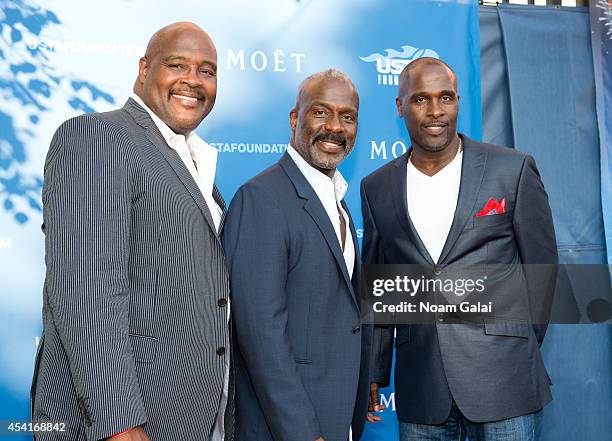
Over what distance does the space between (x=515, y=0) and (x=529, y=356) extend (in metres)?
2.73

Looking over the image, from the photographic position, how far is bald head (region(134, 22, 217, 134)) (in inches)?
80.2

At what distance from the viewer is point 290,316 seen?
2.05m

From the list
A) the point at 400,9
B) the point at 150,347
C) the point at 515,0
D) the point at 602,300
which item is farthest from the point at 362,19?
the point at 150,347

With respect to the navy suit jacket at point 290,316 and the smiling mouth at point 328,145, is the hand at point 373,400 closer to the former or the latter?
the navy suit jacket at point 290,316

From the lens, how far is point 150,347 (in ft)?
5.76

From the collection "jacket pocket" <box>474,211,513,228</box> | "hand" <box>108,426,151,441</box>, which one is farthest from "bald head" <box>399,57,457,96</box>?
"hand" <box>108,426,151,441</box>

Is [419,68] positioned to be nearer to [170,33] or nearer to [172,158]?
[170,33]

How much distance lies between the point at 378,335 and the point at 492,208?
701mm

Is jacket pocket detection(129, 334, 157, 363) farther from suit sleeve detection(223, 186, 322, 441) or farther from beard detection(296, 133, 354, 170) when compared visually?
beard detection(296, 133, 354, 170)

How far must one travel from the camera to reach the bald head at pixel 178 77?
2.04 meters

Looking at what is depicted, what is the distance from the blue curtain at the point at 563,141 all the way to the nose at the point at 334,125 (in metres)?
2.21

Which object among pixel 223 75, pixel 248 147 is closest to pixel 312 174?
pixel 248 147

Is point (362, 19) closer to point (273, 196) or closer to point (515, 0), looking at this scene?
point (515, 0)

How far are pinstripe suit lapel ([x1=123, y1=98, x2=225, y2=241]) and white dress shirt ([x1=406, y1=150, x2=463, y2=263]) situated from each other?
94 cm
